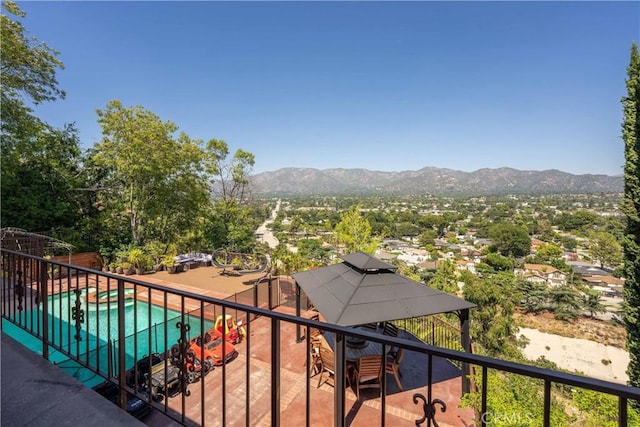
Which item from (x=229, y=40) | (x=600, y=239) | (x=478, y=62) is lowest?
(x=600, y=239)

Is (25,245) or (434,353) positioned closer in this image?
(434,353)

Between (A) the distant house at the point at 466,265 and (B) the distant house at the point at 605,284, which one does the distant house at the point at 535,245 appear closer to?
(B) the distant house at the point at 605,284

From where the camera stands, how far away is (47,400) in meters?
1.88

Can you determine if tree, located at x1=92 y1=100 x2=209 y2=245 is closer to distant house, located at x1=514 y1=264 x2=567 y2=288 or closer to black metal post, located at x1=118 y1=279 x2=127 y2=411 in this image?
black metal post, located at x1=118 y1=279 x2=127 y2=411

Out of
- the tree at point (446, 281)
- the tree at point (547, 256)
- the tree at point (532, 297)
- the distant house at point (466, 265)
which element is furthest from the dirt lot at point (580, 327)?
the tree at point (547, 256)

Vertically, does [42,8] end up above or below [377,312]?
above

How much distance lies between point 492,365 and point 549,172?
24891 cm

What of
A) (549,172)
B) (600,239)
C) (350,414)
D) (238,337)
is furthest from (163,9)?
(549,172)

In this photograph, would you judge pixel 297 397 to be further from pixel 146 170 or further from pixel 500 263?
pixel 500 263

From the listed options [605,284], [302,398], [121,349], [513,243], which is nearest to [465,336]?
[302,398]

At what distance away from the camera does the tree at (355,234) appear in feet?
47.0

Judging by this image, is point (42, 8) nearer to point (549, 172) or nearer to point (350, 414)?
point (350, 414)

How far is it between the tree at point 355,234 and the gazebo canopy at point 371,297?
960cm

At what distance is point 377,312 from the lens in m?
3.67
